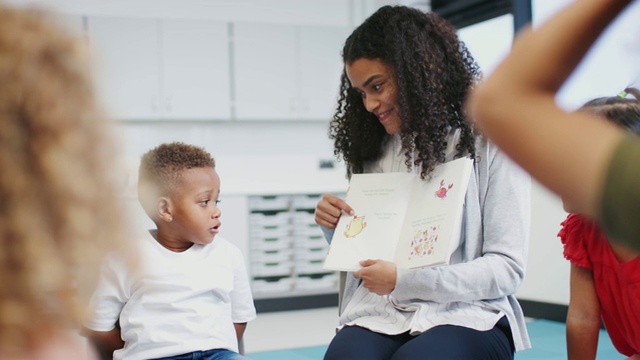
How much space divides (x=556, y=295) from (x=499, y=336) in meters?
2.78

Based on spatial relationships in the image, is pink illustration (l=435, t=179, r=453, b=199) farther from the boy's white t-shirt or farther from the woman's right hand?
the boy's white t-shirt

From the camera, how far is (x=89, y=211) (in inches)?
26.3

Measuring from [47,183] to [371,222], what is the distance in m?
1.21

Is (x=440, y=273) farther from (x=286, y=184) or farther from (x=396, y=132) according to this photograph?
(x=286, y=184)

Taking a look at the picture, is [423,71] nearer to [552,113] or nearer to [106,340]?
[106,340]

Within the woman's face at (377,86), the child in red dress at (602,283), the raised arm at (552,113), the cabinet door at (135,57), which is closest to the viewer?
the raised arm at (552,113)

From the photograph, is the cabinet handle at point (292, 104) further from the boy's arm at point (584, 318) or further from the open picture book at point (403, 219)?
the boy's arm at point (584, 318)

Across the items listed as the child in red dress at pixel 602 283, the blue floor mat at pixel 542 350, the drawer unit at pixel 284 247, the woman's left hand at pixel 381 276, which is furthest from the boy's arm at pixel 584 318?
the drawer unit at pixel 284 247

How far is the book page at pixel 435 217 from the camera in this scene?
5.18 ft

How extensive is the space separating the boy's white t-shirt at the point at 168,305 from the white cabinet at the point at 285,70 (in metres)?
3.99

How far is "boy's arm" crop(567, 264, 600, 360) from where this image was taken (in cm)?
165

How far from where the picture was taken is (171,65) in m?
5.59

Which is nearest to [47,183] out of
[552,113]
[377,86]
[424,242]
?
[552,113]

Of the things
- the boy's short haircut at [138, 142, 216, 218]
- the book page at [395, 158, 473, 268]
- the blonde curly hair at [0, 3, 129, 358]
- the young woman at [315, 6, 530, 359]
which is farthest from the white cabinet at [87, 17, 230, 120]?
the blonde curly hair at [0, 3, 129, 358]
